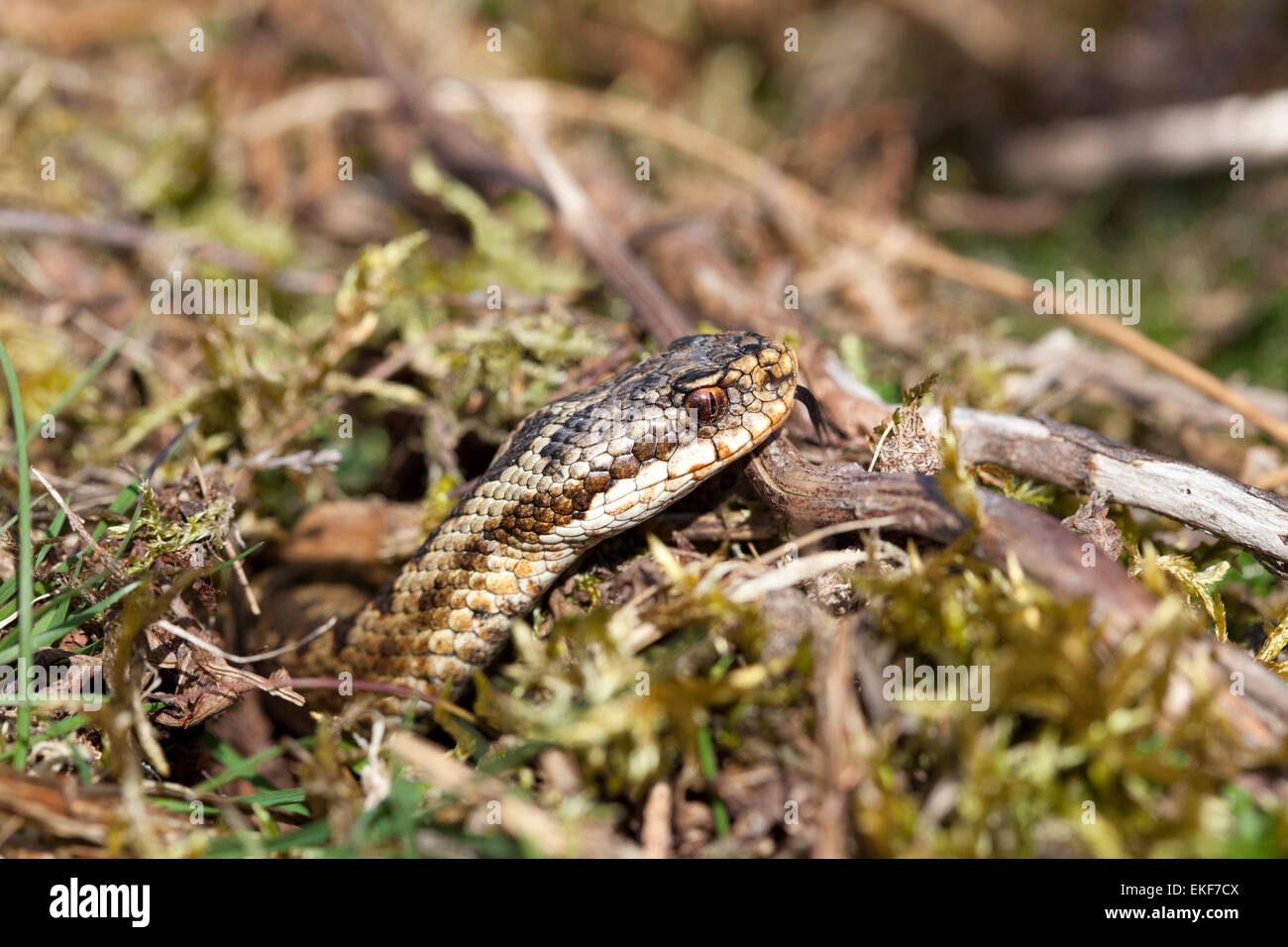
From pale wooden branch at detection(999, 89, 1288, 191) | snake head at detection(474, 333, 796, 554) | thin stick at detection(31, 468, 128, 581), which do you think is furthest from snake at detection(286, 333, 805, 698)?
pale wooden branch at detection(999, 89, 1288, 191)

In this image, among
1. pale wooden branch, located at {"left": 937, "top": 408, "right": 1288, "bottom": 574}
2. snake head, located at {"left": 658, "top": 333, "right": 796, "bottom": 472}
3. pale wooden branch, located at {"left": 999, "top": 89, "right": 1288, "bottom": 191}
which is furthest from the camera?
pale wooden branch, located at {"left": 999, "top": 89, "right": 1288, "bottom": 191}

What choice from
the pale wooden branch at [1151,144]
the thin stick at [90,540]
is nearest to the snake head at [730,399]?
the thin stick at [90,540]

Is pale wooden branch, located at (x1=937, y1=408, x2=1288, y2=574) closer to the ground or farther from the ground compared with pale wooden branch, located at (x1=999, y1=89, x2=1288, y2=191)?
closer to the ground

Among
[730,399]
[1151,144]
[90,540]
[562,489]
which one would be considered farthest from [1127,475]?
[1151,144]

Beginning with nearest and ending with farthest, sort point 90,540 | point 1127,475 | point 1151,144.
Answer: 1. point 90,540
2. point 1127,475
3. point 1151,144

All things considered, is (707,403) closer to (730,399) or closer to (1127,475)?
(730,399)

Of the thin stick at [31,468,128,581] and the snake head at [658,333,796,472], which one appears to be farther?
the snake head at [658,333,796,472]

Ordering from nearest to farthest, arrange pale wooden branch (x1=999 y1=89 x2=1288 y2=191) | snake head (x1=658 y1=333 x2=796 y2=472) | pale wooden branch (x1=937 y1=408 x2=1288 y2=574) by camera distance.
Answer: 1. pale wooden branch (x1=937 y1=408 x2=1288 y2=574)
2. snake head (x1=658 y1=333 x2=796 y2=472)
3. pale wooden branch (x1=999 y1=89 x2=1288 y2=191)

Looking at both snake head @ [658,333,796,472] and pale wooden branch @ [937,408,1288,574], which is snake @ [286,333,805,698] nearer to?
snake head @ [658,333,796,472]

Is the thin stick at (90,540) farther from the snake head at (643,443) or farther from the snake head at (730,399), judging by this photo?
the snake head at (730,399)
